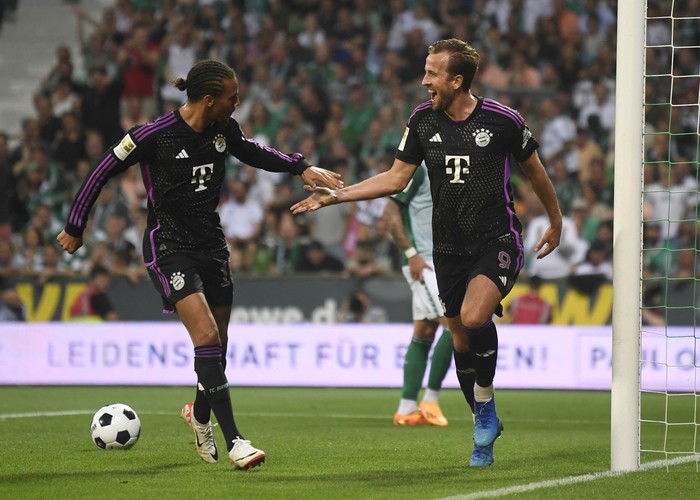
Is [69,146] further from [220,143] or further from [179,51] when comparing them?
[220,143]

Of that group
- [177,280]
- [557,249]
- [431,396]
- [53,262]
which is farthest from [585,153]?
[177,280]

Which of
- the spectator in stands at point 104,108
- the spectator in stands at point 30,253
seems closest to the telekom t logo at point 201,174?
the spectator in stands at point 30,253

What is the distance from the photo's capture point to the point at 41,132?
18891mm

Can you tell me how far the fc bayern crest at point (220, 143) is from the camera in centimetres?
691

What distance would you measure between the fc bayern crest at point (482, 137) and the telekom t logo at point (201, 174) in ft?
4.87

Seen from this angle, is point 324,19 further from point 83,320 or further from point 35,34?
point 83,320

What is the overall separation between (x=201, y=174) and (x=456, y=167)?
1419 millimetres

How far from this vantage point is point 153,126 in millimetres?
6777

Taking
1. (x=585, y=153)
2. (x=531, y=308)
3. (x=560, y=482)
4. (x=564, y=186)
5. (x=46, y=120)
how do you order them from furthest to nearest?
(x=46, y=120)
(x=585, y=153)
(x=564, y=186)
(x=531, y=308)
(x=560, y=482)

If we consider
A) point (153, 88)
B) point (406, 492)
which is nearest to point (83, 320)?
point (153, 88)

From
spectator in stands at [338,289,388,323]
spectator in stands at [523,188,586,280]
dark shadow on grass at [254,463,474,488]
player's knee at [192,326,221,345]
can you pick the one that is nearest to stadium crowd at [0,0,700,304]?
spectator in stands at [523,188,586,280]

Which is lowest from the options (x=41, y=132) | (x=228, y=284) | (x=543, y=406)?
(x=543, y=406)

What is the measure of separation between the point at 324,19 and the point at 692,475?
47.0 ft

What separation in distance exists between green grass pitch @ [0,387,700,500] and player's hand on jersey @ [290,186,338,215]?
141 cm
